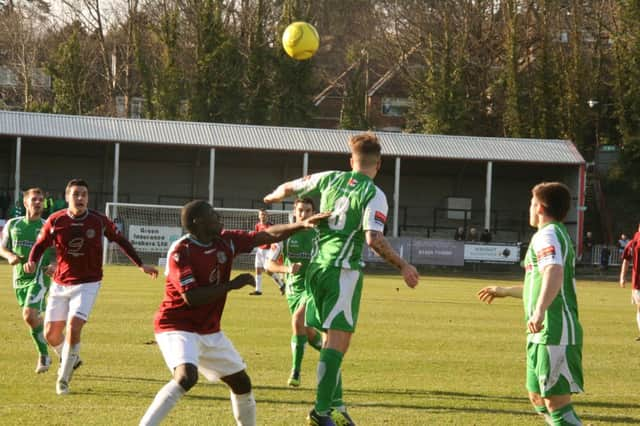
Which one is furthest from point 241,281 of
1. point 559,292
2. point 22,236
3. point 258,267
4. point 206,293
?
point 258,267

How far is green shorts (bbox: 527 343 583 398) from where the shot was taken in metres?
6.43

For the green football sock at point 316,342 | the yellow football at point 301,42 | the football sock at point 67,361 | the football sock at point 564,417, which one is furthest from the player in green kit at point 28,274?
the yellow football at point 301,42

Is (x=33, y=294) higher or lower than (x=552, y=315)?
lower

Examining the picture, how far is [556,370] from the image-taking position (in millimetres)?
6457

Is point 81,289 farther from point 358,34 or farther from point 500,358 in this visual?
point 358,34

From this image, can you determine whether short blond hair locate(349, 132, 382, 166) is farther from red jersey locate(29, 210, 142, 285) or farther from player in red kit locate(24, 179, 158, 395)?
red jersey locate(29, 210, 142, 285)

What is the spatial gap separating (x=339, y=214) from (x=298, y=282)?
365 centimetres

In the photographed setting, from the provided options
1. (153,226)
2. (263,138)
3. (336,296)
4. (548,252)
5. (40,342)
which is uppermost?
(263,138)

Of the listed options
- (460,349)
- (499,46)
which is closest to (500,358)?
(460,349)

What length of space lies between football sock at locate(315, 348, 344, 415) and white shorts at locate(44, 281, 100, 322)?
3304mm

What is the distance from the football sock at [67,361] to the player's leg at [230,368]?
10.1 feet

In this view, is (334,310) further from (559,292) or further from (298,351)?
(298,351)

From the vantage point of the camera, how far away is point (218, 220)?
6.84 metres

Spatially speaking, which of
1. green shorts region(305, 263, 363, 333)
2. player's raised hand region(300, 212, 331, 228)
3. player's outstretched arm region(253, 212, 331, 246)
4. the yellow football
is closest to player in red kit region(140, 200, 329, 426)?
player's outstretched arm region(253, 212, 331, 246)
